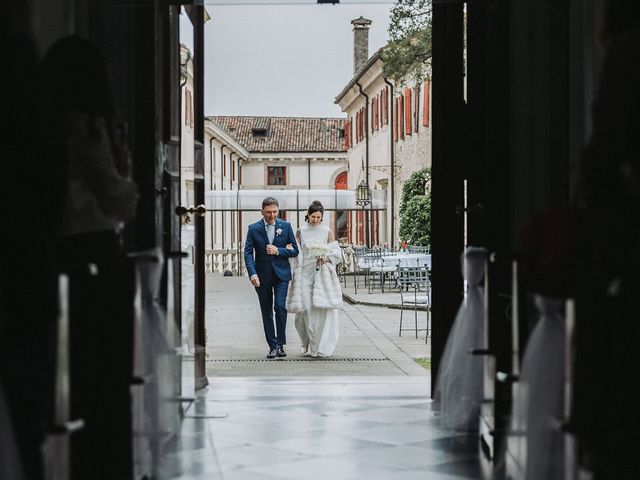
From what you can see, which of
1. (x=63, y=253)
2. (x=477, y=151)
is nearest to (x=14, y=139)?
(x=63, y=253)

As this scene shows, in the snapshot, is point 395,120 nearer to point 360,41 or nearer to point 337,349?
point 360,41

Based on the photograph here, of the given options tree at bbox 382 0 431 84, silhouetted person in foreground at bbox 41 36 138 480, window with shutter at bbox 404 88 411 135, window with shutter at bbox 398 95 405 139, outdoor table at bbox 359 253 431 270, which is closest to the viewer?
silhouetted person in foreground at bbox 41 36 138 480

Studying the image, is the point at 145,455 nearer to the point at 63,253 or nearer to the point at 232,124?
the point at 63,253

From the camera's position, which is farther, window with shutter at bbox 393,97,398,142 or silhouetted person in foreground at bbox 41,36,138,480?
window with shutter at bbox 393,97,398,142

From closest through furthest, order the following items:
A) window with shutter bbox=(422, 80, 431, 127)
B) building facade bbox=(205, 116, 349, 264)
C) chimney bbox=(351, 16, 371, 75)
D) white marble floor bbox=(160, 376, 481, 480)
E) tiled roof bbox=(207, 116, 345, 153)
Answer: white marble floor bbox=(160, 376, 481, 480), window with shutter bbox=(422, 80, 431, 127), chimney bbox=(351, 16, 371, 75), building facade bbox=(205, 116, 349, 264), tiled roof bbox=(207, 116, 345, 153)

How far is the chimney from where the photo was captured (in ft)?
161

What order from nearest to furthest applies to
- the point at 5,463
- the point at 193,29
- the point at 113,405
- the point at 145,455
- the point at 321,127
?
the point at 5,463 → the point at 113,405 → the point at 145,455 → the point at 193,29 → the point at 321,127

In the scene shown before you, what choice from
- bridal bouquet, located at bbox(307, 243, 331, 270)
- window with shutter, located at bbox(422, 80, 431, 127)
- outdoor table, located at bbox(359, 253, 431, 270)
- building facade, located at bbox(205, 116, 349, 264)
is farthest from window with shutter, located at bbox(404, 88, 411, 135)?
bridal bouquet, located at bbox(307, 243, 331, 270)

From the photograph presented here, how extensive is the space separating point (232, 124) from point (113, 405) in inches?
2702

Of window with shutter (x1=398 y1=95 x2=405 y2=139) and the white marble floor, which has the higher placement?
window with shutter (x1=398 y1=95 x2=405 y2=139)

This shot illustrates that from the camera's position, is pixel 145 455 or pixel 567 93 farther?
pixel 567 93

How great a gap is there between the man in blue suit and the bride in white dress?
0.77ft

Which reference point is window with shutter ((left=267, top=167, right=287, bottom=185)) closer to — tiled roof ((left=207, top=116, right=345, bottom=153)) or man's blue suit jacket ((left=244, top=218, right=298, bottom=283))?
tiled roof ((left=207, top=116, right=345, bottom=153))

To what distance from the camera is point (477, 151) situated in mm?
6465
